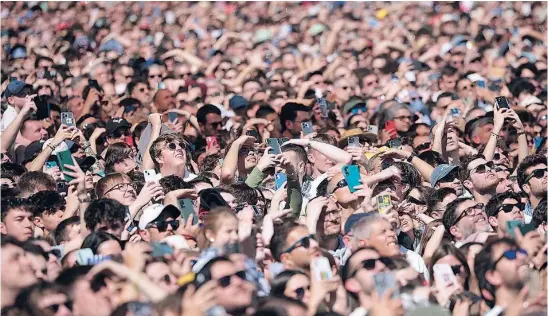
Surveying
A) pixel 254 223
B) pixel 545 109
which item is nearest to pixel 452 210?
pixel 254 223

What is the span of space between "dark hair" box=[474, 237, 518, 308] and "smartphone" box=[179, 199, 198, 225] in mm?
1776

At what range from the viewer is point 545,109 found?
1359cm

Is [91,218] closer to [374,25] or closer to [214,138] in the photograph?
[214,138]

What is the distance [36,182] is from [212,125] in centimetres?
327

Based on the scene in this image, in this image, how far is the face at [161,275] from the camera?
21.1 ft

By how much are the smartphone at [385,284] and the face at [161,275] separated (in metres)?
1.00

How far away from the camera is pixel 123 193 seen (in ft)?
28.6

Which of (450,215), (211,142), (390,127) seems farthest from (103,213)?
(390,127)

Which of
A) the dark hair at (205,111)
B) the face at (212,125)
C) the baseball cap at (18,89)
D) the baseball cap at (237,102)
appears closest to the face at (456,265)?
the face at (212,125)

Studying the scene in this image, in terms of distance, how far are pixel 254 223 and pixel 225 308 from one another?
67.6 inches

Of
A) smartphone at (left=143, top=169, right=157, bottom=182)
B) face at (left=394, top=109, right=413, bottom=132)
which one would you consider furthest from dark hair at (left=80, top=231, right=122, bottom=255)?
face at (left=394, top=109, right=413, bottom=132)

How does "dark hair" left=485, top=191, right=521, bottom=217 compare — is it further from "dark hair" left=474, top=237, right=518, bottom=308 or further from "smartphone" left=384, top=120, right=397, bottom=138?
"smartphone" left=384, top=120, right=397, bottom=138

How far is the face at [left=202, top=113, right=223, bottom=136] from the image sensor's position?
39.6 ft

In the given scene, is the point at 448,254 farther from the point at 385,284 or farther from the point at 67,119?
the point at 67,119
